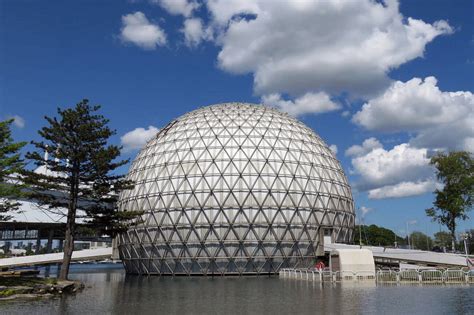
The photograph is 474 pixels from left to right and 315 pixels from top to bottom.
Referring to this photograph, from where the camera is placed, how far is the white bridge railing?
1191 inches

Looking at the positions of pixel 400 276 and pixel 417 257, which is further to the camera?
pixel 417 257

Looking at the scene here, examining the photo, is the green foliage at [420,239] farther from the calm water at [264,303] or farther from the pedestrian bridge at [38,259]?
the calm water at [264,303]

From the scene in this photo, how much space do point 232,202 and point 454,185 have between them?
3156 centimetres

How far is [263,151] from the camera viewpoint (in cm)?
4575

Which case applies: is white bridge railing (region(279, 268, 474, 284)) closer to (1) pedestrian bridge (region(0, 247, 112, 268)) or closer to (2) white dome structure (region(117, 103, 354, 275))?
(2) white dome structure (region(117, 103, 354, 275))

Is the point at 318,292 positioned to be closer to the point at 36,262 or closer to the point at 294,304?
the point at 294,304

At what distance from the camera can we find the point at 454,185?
5547 centimetres

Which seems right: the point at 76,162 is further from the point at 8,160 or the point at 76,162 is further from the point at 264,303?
the point at 264,303

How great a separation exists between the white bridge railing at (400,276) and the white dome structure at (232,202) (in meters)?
7.47

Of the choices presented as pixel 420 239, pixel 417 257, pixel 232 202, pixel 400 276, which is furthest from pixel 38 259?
pixel 420 239

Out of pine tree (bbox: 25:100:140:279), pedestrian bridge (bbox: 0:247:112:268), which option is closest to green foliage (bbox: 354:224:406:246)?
pedestrian bridge (bbox: 0:247:112:268)

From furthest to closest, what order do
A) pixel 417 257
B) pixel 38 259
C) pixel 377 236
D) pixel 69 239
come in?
pixel 377 236 < pixel 38 259 < pixel 417 257 < pixel 69 239

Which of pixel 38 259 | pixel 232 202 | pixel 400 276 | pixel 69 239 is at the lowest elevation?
pixel 400 276

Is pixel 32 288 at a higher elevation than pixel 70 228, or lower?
lower
